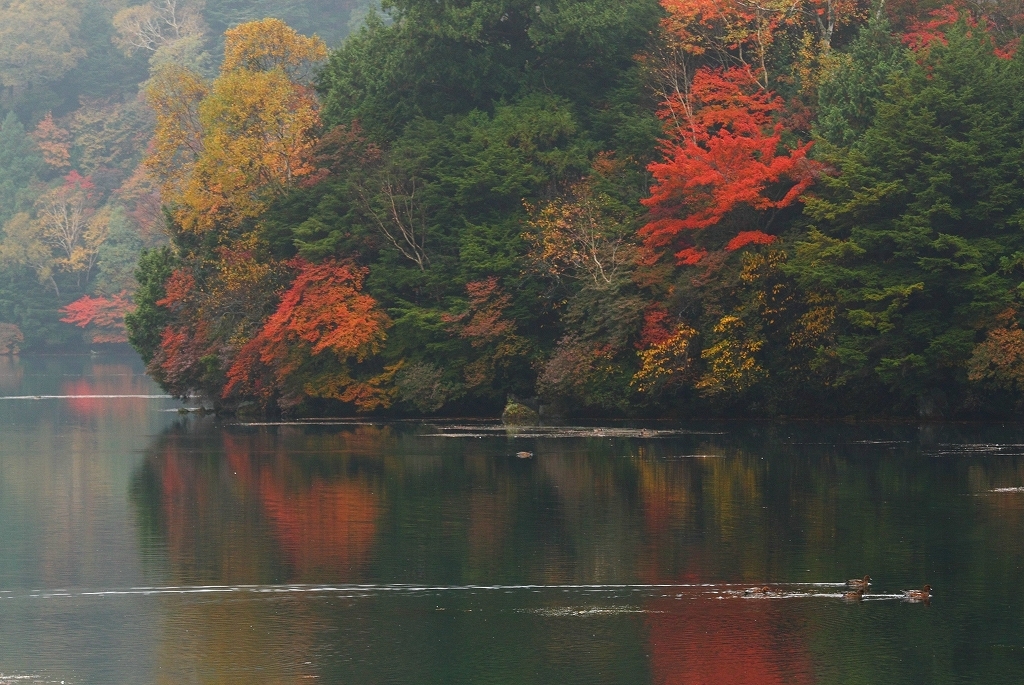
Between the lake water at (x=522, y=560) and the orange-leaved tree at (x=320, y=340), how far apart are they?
9.49 metres

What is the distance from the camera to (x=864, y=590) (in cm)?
2253

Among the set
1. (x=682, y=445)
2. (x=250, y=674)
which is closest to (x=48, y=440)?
(x=682, y=445)

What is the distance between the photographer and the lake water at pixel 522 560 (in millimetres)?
19156

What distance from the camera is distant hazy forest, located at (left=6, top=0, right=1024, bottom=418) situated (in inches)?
1800

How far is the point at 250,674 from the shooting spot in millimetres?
18375

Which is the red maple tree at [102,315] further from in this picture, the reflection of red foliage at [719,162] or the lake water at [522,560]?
the lake water at [522,560]

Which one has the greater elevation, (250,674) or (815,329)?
(815,329)

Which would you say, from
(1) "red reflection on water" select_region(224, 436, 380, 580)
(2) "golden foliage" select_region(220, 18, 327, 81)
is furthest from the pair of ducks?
(2) "golden foliage" select_region(220, 18, 327, 81)

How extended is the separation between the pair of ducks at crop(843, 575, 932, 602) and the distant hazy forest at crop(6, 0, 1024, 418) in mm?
22140

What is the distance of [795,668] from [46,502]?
20.6 meters

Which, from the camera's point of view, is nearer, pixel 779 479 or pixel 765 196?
pixel 779 479

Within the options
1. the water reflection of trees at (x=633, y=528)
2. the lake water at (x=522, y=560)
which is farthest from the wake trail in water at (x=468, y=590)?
the water reflection of trees at (x=633, y=528)

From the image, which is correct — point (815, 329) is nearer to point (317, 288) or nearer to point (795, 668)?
point (317, 288)

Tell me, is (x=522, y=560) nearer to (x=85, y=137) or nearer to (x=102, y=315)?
(x=102, y=315)
